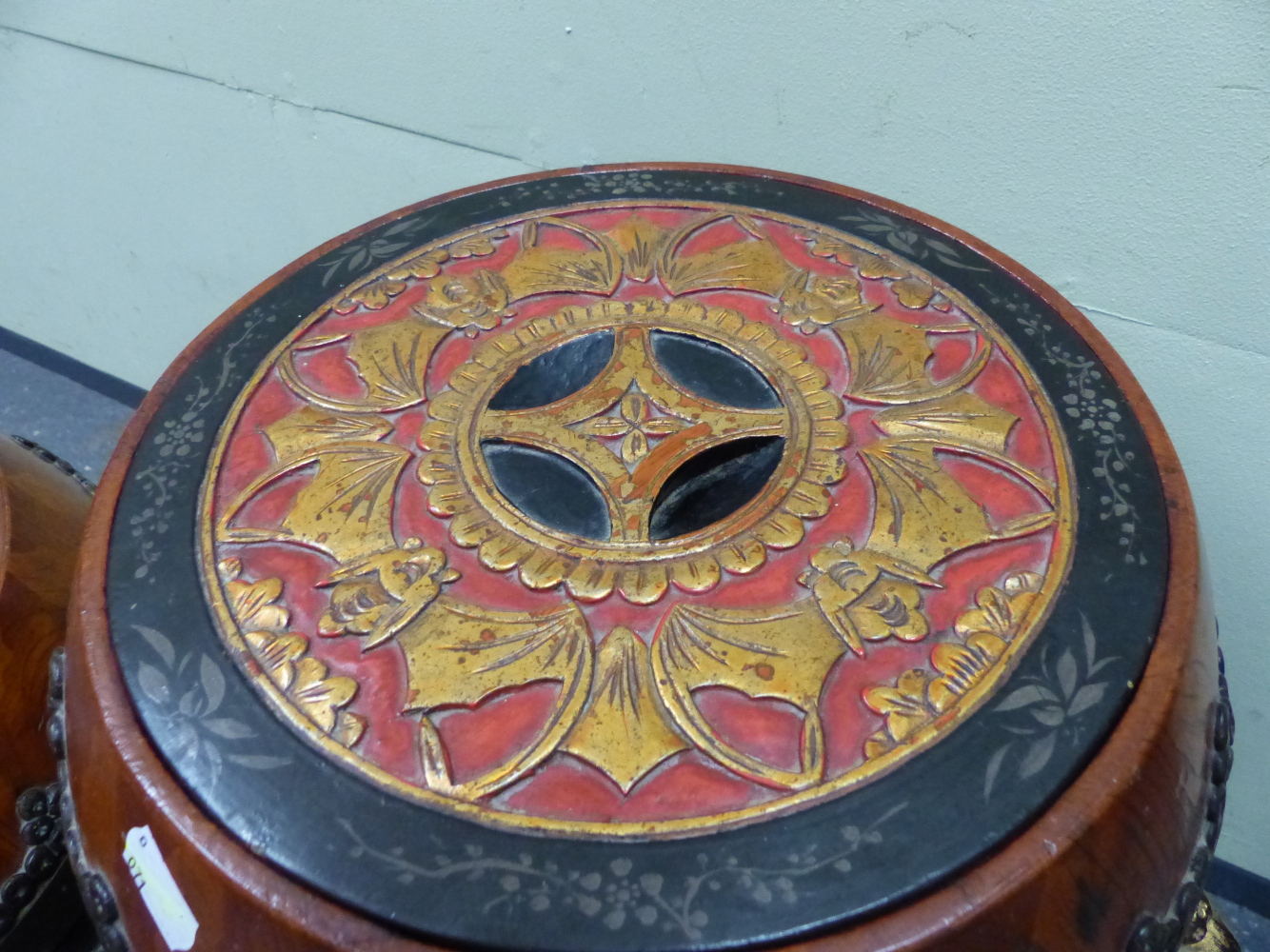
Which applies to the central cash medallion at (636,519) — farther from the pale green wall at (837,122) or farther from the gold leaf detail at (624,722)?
the pale green wall at (837,122)

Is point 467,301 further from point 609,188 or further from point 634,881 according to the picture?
point 634,881

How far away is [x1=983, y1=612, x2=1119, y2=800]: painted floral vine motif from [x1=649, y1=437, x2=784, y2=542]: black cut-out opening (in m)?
0.27

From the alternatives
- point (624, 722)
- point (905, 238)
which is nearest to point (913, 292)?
point (905, 238)

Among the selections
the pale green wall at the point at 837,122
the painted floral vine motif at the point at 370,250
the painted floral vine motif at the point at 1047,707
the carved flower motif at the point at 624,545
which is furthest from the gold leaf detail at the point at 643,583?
the pale green wall at the point at 837,122

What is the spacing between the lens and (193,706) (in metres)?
0.68

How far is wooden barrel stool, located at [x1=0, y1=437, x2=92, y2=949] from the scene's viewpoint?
3.10 ft

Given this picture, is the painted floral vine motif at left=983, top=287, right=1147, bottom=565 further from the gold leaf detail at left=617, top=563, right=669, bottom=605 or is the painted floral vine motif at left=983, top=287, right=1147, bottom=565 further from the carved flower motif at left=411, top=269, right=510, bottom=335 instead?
the carved flower motif at left=411, top=269, right=510, bottom=335

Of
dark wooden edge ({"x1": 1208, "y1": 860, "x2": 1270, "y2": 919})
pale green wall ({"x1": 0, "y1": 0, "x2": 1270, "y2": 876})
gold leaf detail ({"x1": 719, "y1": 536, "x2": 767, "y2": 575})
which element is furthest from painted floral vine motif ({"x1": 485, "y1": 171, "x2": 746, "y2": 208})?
dark wooden edge ({"x1": 1208, "y1": 860, "x2": 1270, "y2": 919})

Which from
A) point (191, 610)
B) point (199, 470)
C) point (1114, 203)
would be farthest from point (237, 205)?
point (1114, 203)

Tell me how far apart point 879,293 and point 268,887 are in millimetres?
736

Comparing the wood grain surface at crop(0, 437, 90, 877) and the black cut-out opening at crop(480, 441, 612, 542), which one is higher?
the black cut-out opening at crop(480, 441, 612, 542)

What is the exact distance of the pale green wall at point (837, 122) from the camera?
109 centimetres

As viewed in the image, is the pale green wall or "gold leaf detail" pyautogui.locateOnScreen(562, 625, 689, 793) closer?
"gold leaf detail" pyautogui.locateOnScreen(562, 625, 689, 793)

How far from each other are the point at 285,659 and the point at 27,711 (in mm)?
435
